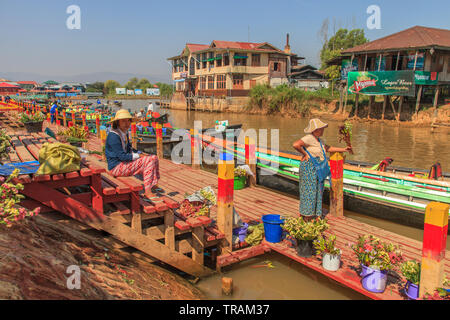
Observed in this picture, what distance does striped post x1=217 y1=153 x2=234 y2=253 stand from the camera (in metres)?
5.30

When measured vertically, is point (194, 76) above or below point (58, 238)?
above

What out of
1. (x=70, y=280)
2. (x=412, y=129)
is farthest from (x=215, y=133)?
(x=412, y=129)

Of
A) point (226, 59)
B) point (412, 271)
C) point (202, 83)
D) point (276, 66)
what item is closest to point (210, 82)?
point (202, 83)

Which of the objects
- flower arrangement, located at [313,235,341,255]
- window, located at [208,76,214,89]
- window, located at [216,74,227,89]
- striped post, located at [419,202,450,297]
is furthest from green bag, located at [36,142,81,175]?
window, located at [208,76,214,89]

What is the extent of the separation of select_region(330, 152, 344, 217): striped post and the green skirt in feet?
3.73

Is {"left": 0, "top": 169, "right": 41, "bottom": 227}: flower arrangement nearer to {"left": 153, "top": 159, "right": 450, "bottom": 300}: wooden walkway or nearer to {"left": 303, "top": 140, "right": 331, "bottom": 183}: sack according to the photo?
{"left": 153, "top": 159, "right": 450, "bottom": 300}: wooden walkway

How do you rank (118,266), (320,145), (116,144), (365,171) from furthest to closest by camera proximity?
(365,171)
(320,145)
(116,144)
(118,266)

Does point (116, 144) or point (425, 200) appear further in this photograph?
point (425, 200)

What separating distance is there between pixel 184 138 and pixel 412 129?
20580 millimetres

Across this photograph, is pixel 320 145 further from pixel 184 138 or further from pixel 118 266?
pixel 184 138

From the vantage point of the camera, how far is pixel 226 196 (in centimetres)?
534

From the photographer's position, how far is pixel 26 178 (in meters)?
3.90
